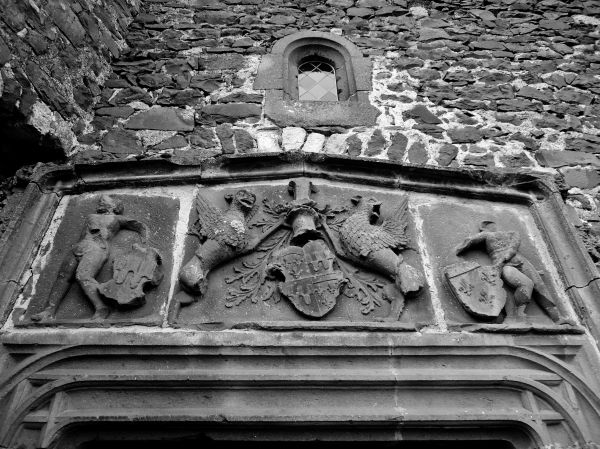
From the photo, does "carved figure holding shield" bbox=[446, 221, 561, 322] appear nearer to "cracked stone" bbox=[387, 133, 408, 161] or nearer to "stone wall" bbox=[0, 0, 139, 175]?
"cracked stone" bbox=[387, 133, 408, 161]

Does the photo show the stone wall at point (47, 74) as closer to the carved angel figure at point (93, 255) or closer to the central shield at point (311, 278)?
the carved angel figure at point (93, 255)

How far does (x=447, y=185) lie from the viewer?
3654mm

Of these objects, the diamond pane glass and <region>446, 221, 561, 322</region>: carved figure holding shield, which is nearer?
<region>446, 221, 561, 322</region>: carved figure holding shield

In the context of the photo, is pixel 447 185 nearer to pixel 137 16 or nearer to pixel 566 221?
pixel 566 221

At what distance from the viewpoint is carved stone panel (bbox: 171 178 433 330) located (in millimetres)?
2967

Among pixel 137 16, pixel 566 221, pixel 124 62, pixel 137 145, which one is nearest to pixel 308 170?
pixel 137 145

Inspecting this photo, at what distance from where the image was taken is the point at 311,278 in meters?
3.05

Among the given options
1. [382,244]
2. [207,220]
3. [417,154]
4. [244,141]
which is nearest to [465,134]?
[417,154]

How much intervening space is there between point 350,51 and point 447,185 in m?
1.71

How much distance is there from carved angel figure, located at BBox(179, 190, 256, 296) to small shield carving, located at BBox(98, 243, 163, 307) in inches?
6.4

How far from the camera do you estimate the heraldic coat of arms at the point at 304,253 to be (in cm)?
302

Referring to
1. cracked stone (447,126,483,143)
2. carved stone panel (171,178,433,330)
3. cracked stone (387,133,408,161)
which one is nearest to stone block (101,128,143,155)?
carved stone panel (171,178,433,330)

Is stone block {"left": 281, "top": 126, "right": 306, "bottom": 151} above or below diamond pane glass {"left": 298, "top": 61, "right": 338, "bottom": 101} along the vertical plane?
below

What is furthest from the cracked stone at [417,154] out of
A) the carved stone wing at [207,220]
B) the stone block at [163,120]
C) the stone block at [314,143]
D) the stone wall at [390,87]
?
the stone block at [163,120]
